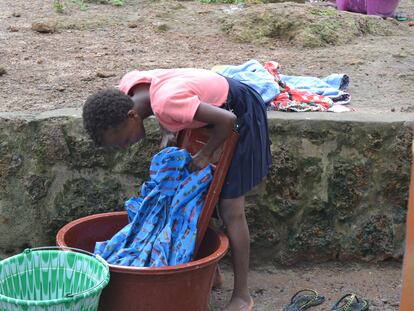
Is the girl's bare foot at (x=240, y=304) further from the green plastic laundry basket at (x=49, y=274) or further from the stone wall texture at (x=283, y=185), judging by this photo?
the green plastic laundry basket at (x=49, y=274)

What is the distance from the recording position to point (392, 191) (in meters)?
3.77

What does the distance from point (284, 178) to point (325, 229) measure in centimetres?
37

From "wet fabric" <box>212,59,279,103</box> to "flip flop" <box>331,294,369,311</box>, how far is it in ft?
3.57

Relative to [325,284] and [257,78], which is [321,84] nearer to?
[257,78]

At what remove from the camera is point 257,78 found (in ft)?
12.3

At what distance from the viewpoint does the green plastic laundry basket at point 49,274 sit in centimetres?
274

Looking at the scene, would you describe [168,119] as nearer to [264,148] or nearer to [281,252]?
[264,148]

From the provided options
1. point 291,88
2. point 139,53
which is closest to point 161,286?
point 291,88

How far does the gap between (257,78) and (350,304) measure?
4.14ft

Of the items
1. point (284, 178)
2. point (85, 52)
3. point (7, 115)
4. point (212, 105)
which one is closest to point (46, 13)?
point (85, 52)

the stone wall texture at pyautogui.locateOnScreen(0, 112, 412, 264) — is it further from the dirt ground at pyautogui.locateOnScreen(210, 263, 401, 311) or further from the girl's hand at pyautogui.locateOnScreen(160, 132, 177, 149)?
the girl's hand at pyautogui.locateOnScreen(160, 132, 177, 149)

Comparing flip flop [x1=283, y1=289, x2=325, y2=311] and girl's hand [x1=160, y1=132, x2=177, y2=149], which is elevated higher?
girl's hand [x1=160, y1=132, x2=177, y2=149]

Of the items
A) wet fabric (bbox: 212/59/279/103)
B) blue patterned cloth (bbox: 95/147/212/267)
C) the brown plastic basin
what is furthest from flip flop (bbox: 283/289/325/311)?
wet fabric (bbox: 212/59/279/103)

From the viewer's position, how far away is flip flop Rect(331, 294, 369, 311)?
11.1 feet
